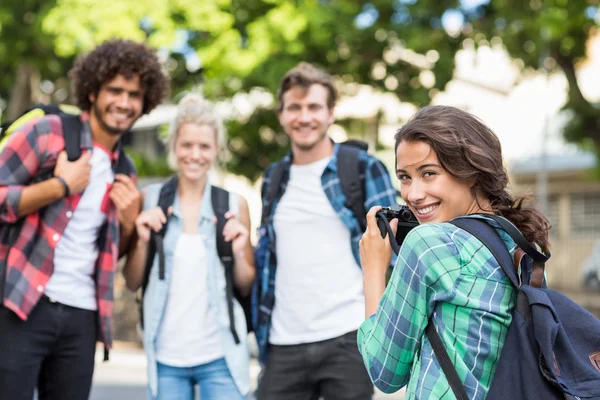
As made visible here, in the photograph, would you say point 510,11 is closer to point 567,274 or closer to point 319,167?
point 319,167

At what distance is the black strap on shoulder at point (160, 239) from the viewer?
393cm

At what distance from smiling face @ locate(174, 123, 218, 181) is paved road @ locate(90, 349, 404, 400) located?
5.30 m

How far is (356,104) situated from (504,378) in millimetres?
22242

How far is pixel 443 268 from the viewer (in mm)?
2166

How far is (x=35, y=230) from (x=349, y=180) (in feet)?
5.05

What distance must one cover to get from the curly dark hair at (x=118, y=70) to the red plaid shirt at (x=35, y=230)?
33 cm

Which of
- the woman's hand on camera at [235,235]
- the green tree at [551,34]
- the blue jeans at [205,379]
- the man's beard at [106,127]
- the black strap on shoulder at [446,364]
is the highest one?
the green tree at [551,34]

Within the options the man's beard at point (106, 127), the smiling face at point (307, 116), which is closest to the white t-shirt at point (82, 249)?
the man's beard at point (106, 127)

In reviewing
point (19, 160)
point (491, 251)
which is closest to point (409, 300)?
point (491, 251)

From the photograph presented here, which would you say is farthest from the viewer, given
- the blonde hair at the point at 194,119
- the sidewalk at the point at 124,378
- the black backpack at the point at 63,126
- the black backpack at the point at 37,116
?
the sidewalk at the point at 124,378

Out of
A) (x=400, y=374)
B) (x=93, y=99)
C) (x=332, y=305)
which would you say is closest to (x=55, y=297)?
(x=93, y=99)

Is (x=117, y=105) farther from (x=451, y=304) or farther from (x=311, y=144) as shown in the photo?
(x=451, y=304)

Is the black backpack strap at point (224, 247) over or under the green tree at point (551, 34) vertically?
under

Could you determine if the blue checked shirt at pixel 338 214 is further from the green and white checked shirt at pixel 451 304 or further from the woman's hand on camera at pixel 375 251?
the green and white checked shirt at pixel 451 304
